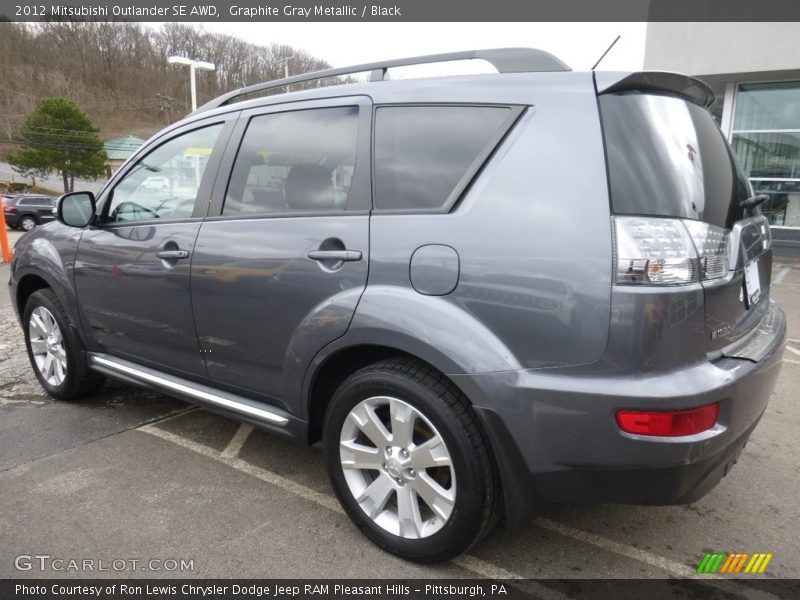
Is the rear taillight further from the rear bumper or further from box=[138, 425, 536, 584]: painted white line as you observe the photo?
box=[138, 425, 536, 584]: painted white line

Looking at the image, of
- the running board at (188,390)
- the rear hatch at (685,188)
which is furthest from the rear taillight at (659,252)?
the running board at (188,390)

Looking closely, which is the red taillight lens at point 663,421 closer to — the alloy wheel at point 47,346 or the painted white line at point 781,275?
the alloy wheel at point 47,346

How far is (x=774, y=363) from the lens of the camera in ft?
7.07

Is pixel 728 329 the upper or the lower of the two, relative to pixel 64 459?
upper

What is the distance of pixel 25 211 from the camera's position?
2428 centimetres

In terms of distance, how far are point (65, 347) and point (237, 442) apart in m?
1.37

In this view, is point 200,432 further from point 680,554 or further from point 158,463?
point 680,554

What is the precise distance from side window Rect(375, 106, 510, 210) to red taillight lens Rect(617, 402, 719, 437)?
37.1 inches

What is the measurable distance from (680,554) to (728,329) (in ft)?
3.24

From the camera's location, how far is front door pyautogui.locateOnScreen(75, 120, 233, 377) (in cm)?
293

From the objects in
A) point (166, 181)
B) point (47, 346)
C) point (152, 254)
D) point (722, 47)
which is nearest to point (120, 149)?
point (722, 47)

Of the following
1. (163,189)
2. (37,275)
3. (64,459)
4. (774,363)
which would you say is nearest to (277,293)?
(163,189)

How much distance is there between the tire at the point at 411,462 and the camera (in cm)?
200

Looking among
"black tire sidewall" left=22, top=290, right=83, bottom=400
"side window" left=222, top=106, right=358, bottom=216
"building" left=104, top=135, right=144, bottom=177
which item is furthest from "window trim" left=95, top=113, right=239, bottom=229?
"building" left=104, top=135, right=144, bottom=177
